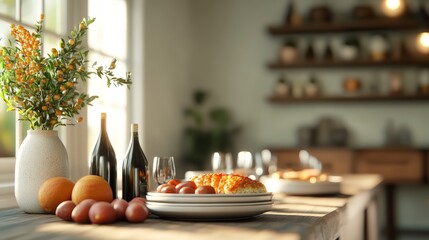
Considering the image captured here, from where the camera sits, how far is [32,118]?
6.76 ft

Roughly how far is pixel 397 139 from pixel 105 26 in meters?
2.96

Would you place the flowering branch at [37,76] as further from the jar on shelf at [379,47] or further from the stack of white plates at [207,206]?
the jar on shelf at [379,47]

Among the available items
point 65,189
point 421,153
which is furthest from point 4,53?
Result: point 421,153

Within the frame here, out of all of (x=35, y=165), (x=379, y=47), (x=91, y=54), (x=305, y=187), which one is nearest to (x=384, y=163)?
(x=379, y=47)

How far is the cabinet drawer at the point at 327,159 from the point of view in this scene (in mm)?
6094

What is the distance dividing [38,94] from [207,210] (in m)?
0.67

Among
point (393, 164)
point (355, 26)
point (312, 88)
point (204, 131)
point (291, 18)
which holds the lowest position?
point (393, 164)

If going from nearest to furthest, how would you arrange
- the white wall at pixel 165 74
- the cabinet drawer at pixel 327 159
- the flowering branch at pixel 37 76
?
the flowering branch at pixel 37 76 < the white wall at pixel 165 74 < the cabinet drawer at pixel 327 159

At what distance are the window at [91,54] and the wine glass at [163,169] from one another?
46.1 inches

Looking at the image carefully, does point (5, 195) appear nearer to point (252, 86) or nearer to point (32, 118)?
point (32, 118)

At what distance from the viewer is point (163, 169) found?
2.10 meters

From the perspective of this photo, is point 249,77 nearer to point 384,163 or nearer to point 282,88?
point 282,88

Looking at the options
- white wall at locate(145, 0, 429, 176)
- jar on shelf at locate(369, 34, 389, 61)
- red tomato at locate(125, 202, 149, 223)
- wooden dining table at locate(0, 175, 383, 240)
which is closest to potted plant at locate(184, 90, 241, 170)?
white wall at locate(145, 0, 429, 176)

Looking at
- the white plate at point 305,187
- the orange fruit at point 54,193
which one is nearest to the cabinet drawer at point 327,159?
the white plate at point 305,187
